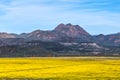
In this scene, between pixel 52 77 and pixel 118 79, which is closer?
pixel 118 79

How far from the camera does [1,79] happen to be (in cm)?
6038

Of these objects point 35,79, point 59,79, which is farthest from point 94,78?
point 35,79

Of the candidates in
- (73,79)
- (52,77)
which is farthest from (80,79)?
(52,77)

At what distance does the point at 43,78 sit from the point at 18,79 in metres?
3.90

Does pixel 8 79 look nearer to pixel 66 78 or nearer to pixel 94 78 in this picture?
pixel 66 78

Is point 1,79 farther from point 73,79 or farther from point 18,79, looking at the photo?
point 73,79

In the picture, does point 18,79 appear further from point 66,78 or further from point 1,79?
point 66,78

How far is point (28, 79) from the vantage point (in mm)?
61125

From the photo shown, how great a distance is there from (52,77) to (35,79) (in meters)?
3.53

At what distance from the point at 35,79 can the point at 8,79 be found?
412 cm

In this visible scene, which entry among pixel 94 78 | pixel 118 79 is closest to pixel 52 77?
pixel 94 78

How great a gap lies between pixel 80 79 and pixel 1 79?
39.2ft

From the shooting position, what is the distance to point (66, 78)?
61438 mm

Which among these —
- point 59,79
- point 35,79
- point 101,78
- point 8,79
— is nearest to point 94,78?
point 101,78
